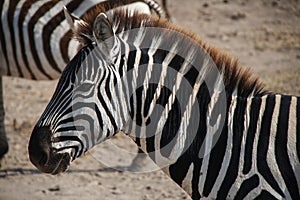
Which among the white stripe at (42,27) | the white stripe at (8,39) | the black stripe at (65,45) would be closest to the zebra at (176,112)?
the black stripe at (65,45)

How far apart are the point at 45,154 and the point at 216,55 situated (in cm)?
105

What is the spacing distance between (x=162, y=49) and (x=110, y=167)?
2668mm

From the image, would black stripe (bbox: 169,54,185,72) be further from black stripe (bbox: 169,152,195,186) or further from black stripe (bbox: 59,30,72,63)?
black stripe (bbox: 59,30,72,63)

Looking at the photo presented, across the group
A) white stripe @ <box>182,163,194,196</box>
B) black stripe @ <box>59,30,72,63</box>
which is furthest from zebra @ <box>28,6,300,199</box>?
black stripe @ <box>59,30,72,63</box>

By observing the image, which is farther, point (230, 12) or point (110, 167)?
point (230, 12)

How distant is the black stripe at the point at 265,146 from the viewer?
3219 mm

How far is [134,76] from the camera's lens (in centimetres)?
333

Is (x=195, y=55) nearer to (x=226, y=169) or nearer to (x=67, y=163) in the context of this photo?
(x=226, y=169)

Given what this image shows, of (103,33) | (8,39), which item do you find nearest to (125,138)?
(8,39)

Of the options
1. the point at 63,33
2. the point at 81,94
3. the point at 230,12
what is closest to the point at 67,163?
the point at 81,94

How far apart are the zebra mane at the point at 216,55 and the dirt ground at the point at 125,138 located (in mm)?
2097

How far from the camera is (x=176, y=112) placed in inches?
133

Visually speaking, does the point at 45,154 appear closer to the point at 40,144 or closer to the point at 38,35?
the point at 40,144

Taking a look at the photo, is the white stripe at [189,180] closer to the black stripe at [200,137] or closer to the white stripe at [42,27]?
the black stripe at [200,137]
